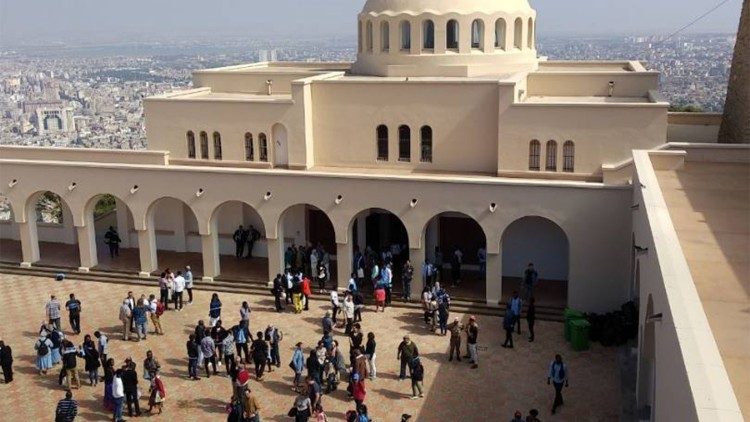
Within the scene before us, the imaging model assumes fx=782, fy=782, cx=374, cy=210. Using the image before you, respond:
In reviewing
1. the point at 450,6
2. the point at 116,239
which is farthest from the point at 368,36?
the point at 116,239

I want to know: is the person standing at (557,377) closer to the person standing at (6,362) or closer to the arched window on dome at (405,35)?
the person standing at (6,362)

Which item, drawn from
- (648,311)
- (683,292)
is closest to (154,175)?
(648,311)

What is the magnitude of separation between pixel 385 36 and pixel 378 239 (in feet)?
22.2

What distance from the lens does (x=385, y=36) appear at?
25.8m

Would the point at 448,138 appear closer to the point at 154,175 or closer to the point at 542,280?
the point at 542,280

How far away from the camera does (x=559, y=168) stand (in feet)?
73.2

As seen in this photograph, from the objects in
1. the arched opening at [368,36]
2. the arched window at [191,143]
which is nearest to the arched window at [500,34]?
the arched opening at [368,36]

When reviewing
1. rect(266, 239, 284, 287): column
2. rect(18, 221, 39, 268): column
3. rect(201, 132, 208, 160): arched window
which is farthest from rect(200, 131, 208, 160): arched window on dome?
rect(18, 221, 39, 268): column

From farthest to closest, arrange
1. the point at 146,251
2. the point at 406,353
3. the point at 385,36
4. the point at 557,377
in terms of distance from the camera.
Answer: the point at 385,36 < the point at 146,251 < the point at 406,353 < the point at 557,377

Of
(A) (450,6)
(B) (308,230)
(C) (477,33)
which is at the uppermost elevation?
(A) (450,6)

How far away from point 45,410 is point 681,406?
1281cm

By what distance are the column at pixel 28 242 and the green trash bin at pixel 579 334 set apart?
55.4 feet

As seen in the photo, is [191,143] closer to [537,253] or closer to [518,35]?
[518,35]

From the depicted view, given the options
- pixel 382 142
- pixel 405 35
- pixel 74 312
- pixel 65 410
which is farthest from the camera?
pixel 405 35
